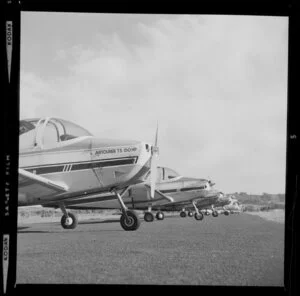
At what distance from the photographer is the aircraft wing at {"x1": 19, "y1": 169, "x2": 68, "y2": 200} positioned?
10.6ft

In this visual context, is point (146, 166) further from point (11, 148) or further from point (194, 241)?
point (11, 148)

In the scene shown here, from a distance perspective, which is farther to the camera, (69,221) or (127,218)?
(127,218)

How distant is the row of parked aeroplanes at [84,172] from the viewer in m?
3.75

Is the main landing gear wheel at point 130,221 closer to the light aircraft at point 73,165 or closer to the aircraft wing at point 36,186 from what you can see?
the light aircraft at point 73,165

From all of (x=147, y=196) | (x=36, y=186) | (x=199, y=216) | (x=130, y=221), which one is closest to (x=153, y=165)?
(x=130, y=221)

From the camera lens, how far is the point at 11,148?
115 inches

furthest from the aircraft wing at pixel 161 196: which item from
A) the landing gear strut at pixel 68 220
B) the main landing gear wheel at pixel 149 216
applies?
the landing gear strut at pixel 68 220

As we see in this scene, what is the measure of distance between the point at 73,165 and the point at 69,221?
2.01 ft

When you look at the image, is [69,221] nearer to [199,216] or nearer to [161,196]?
[161,196]

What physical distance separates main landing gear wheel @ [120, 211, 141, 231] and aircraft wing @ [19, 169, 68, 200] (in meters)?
0.81

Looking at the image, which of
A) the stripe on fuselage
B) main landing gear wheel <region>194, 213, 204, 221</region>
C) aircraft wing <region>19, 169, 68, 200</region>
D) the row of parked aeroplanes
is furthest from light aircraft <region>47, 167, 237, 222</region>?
main landing gear wheel <region>194, 213, 204, 221</region>

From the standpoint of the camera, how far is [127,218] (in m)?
5.37
